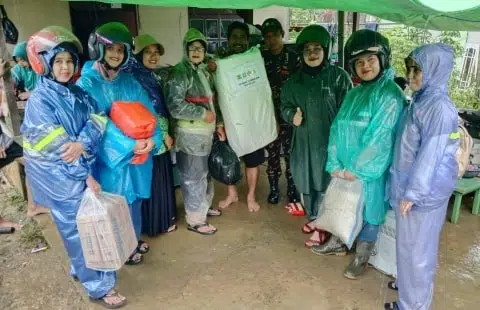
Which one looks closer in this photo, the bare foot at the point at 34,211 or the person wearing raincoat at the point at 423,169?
the person wearing raincoat at the point at 423,169

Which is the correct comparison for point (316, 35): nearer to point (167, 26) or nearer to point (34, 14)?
point (167, 26)

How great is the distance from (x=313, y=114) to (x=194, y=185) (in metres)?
1.06

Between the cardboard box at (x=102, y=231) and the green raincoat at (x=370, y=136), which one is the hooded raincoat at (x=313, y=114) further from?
the cardboard box at (x=102, y=231)

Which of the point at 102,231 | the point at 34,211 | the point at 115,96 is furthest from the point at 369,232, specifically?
the point at 34,211

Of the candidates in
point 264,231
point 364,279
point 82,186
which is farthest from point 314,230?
point 82,186

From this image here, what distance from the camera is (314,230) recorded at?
3.08 m

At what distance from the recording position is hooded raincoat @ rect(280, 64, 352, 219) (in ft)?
9.29

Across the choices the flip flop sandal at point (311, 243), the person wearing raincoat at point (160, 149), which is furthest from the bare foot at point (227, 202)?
the flip flop sandal at point (311, 243)

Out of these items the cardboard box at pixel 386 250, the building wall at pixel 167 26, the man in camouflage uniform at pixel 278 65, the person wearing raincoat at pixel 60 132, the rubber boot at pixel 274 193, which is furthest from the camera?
the building wall at pixel 167 26

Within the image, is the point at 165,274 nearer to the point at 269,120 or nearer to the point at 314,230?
the point at 314,230

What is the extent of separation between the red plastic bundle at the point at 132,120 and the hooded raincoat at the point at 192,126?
1.68 ft

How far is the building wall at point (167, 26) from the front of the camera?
533cm

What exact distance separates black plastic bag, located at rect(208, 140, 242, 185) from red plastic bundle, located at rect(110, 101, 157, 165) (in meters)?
0.93

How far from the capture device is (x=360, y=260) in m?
2.58
